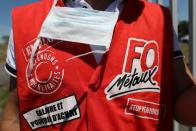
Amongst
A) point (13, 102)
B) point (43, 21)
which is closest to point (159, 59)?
point (43, 21)

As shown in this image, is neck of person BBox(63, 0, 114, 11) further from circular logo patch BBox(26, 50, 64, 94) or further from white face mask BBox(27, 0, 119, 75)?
circular logo patch BBox(26, 50, 64, 94)

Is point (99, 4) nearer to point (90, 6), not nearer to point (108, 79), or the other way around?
point (90, 6)

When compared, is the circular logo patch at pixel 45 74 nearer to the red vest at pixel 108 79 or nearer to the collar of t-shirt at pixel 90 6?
the red vest at pixel 108 79

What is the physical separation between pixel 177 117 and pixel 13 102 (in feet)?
1.95

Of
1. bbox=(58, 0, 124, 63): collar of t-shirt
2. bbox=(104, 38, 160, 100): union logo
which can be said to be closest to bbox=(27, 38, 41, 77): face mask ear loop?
bbox=(58, 0, 124, 63): collar of t-shirt

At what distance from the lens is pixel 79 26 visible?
5.78 ft

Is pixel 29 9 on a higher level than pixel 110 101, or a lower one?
higher

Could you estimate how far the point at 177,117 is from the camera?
1820 mm

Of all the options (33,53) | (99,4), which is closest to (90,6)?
(99,4)

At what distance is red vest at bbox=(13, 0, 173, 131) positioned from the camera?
1.71 m

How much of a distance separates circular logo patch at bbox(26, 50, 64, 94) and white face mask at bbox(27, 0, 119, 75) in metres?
0.03

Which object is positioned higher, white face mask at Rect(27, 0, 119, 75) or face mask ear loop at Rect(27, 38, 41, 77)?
white face mask at Rect(27, 0, 119, 75)

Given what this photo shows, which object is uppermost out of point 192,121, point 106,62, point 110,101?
point 106,62

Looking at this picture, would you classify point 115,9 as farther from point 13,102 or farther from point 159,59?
point 13,102
